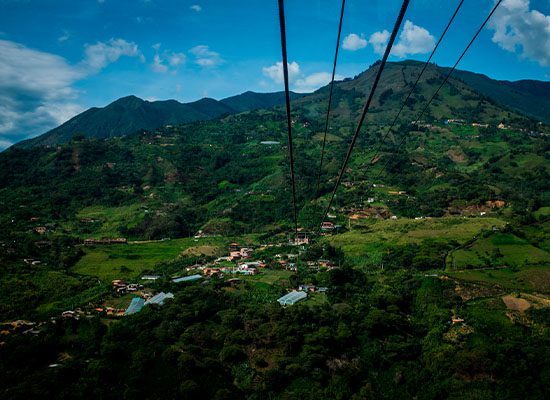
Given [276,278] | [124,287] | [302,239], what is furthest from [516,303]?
[302,239]

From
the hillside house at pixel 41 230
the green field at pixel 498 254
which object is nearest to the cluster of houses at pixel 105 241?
the hillside house at pixel 41 230

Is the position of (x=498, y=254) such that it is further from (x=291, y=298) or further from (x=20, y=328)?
(x=20, y=328)

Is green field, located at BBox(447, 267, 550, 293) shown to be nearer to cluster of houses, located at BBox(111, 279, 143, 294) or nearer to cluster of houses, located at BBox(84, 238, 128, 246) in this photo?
cluster of houses, located at BBox(111, 279, 143, 294)

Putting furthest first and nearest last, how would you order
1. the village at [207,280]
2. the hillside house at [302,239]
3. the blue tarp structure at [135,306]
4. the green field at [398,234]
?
the hillside house at [302,239]
the green field at [398,234]
the village at [207,280]
the blue tarp structure at [135,306]

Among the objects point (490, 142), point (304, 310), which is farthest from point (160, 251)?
point (490, 142)

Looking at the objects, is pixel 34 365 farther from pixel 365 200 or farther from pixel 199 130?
pixel 199 130

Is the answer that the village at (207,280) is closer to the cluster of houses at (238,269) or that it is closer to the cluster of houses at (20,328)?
the cluster of houses at (238,269)
